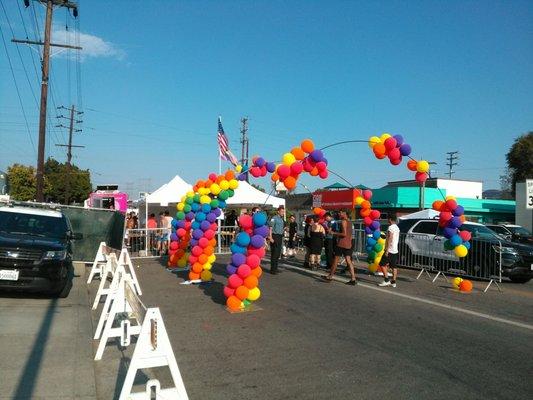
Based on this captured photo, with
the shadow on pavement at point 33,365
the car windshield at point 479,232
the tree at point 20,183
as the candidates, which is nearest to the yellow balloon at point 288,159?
the shadow on pavement at point 33,365

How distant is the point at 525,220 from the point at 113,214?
31.0 metres

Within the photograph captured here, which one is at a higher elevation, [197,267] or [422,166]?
[422,166]

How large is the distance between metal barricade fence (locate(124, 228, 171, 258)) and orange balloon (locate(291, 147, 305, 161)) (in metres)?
9.97

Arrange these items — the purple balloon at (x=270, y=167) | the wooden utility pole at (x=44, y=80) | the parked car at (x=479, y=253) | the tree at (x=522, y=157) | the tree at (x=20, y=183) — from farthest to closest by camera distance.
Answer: the tree at (x=20, y=183), the tree at (x=522, y=157), the wooden utility pole at (x=44, y=80), the parked car at (x=479, y=253), the purple balloon at (x=270, y=167)

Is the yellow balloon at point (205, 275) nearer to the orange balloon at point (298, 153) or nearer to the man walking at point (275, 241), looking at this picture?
the man walking at point (275, 241)

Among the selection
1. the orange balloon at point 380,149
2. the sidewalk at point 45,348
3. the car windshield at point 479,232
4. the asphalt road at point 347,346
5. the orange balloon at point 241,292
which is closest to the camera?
the sidewalk at point 45,348

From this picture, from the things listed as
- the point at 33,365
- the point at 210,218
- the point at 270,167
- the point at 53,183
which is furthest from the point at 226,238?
the point at 53,183

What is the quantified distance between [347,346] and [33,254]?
6088mm

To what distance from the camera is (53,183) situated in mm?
66688

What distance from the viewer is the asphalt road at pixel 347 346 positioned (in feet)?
16.5

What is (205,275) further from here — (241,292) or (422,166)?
→ (422,166)

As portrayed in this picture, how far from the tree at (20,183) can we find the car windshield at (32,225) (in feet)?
169

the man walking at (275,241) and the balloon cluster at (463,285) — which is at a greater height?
the man walking at (275,241)

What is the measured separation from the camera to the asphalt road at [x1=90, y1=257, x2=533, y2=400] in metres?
5.02
